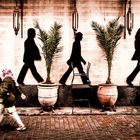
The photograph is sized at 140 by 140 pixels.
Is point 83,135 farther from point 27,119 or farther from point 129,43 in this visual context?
point 129,43

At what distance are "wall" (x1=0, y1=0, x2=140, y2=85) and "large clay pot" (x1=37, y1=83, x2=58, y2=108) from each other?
0.95 meters

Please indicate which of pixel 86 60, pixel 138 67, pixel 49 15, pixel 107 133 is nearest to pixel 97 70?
pixel 86 60

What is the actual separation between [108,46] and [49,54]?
2048 millimetres

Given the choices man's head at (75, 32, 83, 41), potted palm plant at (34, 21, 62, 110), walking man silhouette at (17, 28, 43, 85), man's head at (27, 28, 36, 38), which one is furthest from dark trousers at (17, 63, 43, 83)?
man's head at (75, 32, 83, 41)

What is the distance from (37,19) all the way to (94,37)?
2116 millimetres

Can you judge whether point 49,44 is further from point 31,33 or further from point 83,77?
point 83,77

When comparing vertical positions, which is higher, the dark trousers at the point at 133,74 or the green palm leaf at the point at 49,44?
the green palm leaf at the point at 49,44

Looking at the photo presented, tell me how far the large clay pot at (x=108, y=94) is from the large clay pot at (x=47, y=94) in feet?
5.21

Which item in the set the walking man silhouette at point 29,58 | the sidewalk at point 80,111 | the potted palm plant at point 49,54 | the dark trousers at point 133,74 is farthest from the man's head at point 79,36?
the sidewalk at point 80,111

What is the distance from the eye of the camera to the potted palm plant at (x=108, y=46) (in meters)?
13.3

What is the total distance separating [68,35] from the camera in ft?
46.3

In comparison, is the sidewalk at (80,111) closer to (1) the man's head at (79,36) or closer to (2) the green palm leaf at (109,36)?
(2) the green palm leaf at (109,36)

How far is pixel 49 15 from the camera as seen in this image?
1403 cm

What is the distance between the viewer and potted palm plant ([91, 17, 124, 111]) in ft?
43.8
